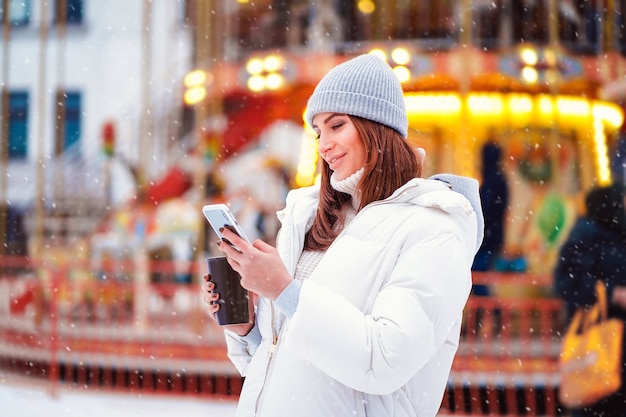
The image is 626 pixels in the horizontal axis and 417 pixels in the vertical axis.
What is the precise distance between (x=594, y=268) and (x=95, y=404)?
3514mm

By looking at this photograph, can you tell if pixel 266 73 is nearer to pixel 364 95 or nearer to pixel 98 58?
pixel 364 95


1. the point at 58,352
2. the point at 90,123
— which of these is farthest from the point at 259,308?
the point at 90,123

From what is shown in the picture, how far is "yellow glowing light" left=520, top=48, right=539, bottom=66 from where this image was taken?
306 inches

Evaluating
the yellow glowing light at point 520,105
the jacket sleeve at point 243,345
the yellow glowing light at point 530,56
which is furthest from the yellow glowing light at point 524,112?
the jacket sleeve at point 243,345

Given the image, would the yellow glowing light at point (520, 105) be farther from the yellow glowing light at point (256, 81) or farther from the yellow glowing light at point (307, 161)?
the yellow glowing light at point (256, 81)

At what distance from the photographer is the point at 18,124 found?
17.1 m

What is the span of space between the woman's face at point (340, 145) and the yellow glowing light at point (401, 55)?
21.3 feet

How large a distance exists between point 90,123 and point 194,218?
21.8ft

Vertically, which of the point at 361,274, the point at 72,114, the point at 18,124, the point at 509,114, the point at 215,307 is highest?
the point at 361,274

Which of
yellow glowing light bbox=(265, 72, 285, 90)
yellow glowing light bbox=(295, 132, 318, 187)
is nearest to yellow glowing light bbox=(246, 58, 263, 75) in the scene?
yellow glowing light bbox=(265, 72, 285, 90)

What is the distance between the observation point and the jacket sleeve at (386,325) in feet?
4.05

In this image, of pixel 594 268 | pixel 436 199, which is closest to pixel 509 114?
pixel 594 268

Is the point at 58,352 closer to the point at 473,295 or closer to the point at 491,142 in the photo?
the point at 473,295

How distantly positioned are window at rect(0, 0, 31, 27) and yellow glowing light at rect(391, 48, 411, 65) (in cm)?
1037
